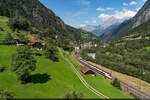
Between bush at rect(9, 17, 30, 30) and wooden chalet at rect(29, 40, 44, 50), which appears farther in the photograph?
bush at rect(9, 17, 30, 30)

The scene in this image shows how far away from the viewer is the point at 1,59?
190 feet

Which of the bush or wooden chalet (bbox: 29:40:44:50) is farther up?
the bush

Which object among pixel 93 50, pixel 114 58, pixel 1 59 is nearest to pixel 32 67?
pixel 1 59

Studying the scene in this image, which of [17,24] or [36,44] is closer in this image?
[36,44]

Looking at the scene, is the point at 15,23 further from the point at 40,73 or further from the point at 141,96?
the point at 141,96

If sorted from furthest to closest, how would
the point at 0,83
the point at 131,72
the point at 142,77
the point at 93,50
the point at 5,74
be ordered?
the point at 93,50, the point at 131,72, the point at 142,77, the point at 5,74, the point at 0,83

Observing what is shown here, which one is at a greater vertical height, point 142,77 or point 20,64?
point 20,64

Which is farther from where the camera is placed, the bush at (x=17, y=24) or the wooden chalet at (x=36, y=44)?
the bush at (x=17, y=24)

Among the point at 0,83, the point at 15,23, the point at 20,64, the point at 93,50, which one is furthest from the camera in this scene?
the point at 93,50

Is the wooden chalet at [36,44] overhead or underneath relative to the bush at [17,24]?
underneath

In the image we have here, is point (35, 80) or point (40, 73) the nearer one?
point (35, 80)

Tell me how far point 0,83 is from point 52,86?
17.4m

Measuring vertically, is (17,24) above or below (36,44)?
above

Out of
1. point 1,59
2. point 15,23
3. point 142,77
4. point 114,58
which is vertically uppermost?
point 15,23
